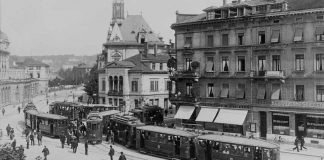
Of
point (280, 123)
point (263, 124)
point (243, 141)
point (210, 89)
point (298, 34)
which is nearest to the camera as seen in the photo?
point (243, 141)

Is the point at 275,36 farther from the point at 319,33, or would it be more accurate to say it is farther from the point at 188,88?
the point at 188,88

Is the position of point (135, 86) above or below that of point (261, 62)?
below

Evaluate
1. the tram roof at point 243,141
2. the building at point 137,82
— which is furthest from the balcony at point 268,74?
the building at point 137,82

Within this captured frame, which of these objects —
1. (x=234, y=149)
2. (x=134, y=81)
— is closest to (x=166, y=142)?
(x=234, y=149)

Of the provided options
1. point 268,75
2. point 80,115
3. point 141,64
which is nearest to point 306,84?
point 268,75

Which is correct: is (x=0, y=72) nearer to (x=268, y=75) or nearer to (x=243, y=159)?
(x=268, y=75)

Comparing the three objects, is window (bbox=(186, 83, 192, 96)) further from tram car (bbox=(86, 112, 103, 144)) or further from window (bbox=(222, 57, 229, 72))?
tram car (bbox=(86, 112, 103, 144))

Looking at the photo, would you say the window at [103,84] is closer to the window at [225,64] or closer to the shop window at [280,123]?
the window at [225,64]
